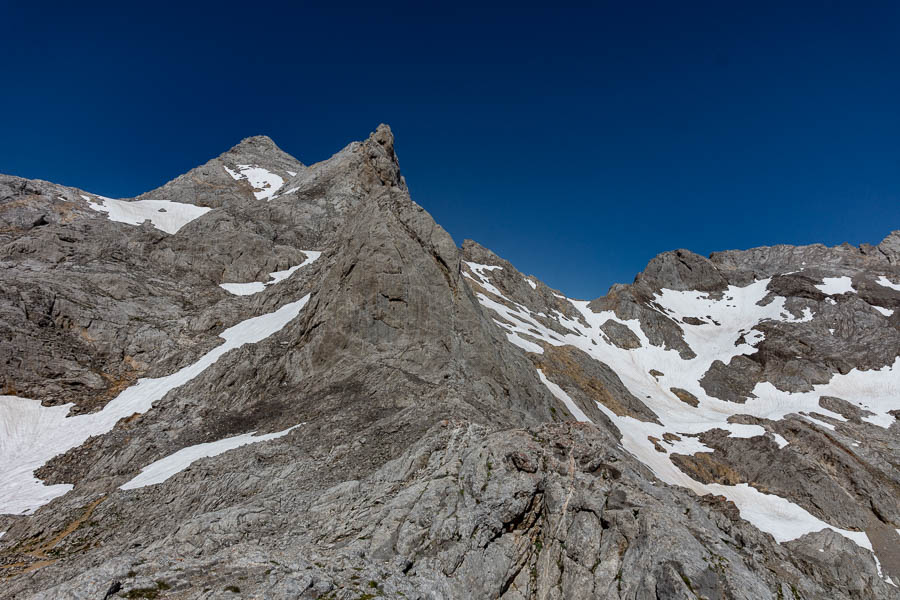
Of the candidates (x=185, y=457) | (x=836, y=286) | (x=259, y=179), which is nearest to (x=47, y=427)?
(x=185, y=457)

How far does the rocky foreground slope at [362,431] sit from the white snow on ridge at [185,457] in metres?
0.21

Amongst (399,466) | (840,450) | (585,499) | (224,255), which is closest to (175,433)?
(399,466)

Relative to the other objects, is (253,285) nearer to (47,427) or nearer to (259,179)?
(47,427)

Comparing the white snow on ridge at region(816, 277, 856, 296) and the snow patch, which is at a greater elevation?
the snow patch

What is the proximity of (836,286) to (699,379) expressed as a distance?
5195 cm

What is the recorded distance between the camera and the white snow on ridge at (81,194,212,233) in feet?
205

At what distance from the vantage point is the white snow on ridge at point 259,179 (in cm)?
8479

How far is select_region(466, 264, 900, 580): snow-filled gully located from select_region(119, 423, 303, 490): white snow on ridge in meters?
30.0

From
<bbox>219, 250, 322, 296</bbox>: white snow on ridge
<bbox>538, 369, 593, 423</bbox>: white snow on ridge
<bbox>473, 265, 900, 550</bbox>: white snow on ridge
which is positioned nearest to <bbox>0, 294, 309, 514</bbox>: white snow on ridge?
<bbox>219, 250, 322, 296</bbox>: white snow on ridge

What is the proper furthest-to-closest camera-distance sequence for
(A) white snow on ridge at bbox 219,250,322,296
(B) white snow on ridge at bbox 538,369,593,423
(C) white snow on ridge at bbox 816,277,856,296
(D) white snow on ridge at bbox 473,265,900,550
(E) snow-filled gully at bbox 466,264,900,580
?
1. (C) white snow on ridge at bbox 816,277,856,296
2. (A) white snow on ridge at bbox 219,250,322,296
3. (D) white snow on ridge at bbox 473,265,900,550
4. (E) snow-filled gully at bbox 466,264,900,580
5. (B) white snow on ridge at bbox 538,369,593,423

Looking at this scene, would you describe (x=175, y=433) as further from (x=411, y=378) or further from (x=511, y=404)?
(x=511, y=404)

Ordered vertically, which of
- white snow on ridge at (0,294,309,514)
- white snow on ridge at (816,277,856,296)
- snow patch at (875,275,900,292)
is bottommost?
white snow on ridge at (0,294,309,514)

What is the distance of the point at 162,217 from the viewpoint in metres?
66.4

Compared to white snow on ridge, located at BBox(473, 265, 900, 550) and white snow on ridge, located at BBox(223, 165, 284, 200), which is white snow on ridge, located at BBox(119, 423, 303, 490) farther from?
white snow on ridge, located at BBox(223, 165, 284, 200)
